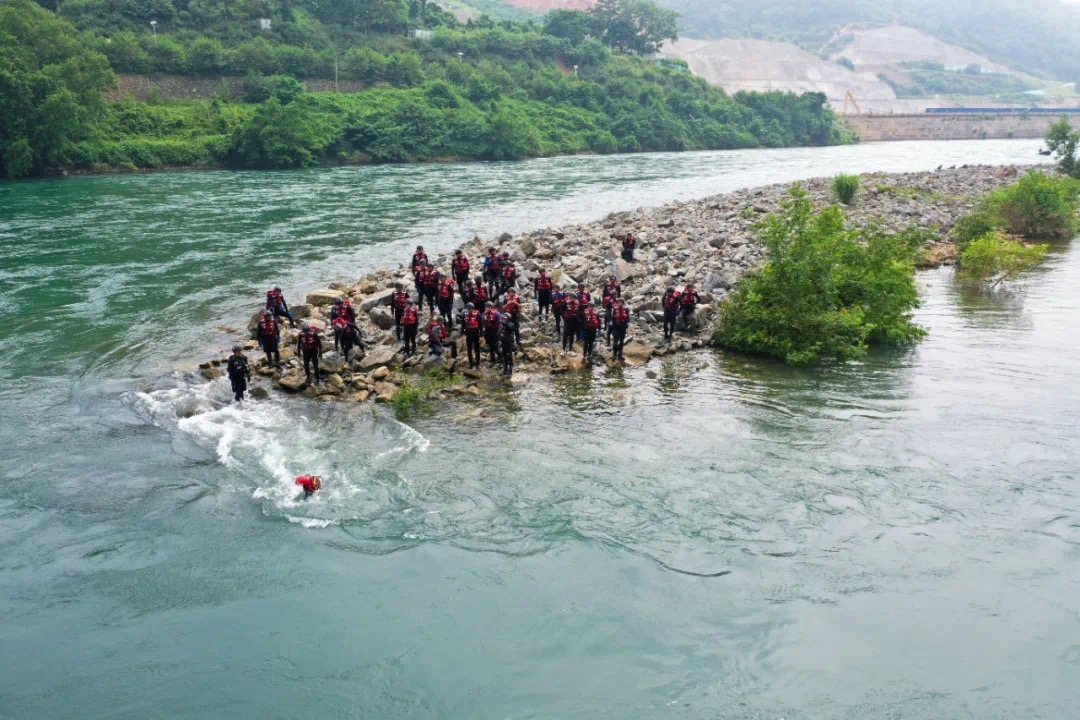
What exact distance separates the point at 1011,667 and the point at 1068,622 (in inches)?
61.2

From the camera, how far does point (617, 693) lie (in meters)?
10.6

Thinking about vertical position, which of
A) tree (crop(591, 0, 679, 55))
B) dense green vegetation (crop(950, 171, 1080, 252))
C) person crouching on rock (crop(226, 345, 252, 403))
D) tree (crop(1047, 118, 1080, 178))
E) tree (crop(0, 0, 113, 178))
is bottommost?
person crouching on rock (crop(226, 345, 252, 403))

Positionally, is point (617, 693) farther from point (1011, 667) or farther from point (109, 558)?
point (109, 558)

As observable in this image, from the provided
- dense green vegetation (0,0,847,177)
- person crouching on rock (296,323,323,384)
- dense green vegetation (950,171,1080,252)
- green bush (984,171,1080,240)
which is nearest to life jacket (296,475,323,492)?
person crouching on rock (296,323,323,384)

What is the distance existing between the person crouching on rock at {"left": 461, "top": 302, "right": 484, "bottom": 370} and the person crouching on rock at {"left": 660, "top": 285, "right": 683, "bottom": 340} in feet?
18.3

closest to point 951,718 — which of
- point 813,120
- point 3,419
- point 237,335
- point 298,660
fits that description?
point 298,660

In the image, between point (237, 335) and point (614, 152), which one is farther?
point (614, 152)

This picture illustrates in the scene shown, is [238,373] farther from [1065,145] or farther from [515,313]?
[1065,145]

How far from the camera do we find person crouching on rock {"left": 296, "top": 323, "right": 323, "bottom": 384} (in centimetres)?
1970

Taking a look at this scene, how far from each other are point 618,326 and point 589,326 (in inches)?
32.6

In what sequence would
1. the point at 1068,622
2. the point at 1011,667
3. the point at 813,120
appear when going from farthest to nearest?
the point at 813,120 → the point at 1068,622 → the point at 1011,667

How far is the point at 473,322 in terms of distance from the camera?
20578 millimetres

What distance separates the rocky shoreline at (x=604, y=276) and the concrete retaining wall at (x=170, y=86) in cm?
5885

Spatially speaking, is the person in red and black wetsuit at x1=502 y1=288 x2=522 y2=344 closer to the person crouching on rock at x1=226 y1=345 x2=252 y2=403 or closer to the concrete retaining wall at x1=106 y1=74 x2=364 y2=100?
the person crouching on rock at x1=226 y1=345 x2=252 y2=403
